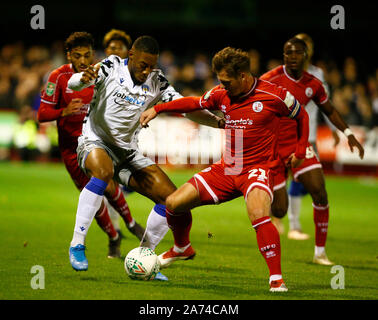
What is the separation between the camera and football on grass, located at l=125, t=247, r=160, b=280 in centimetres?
649

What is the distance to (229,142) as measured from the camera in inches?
266

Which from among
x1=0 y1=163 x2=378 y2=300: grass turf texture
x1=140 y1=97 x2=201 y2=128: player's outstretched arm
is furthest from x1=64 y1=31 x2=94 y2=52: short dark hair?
x1=0 y1=163 x2=378 y2=300: grass turf texture

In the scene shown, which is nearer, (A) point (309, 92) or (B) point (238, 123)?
(B) point (238, 123)

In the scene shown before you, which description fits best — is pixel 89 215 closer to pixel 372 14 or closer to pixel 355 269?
pixel 355 269

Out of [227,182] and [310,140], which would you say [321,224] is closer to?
[310,140]

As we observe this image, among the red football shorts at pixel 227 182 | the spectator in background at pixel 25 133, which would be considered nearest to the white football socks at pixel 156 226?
the red football shorts at pixel 227 182

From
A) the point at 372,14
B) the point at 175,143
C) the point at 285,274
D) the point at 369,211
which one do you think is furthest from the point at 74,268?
the point at 372,14

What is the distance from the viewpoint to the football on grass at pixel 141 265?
649cm

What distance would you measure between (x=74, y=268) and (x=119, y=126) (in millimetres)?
1466

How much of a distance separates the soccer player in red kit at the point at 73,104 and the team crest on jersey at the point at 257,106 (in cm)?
196

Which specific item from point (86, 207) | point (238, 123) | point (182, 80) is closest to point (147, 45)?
point (238, 123)

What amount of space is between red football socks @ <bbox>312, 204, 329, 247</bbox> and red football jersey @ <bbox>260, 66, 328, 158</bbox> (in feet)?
2.45

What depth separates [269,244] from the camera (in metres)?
6.15

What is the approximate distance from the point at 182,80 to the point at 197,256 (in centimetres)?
1329
